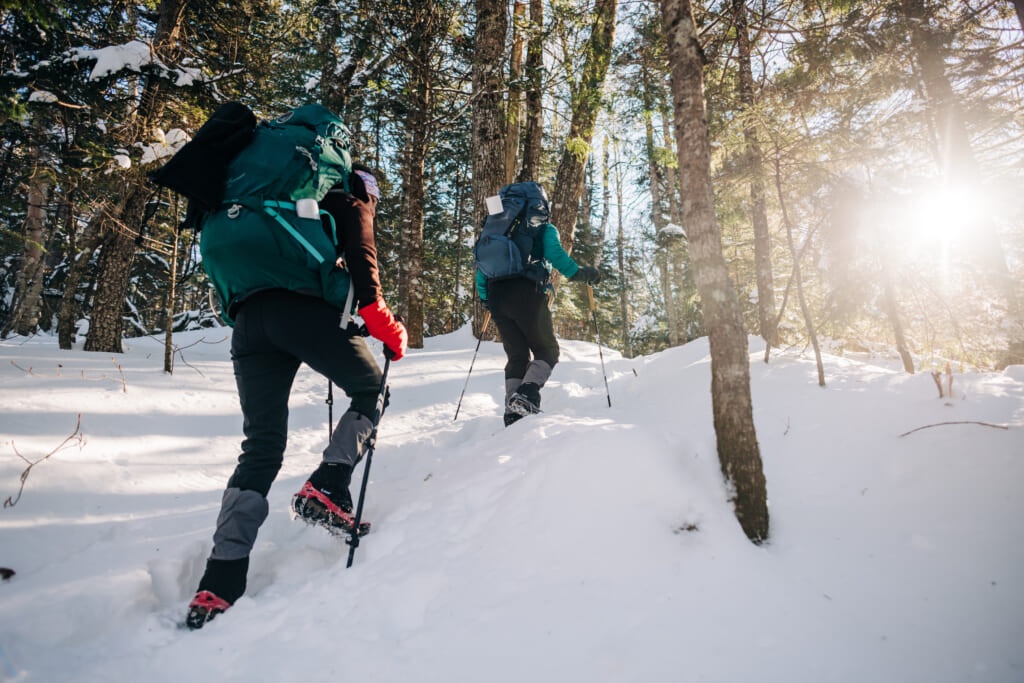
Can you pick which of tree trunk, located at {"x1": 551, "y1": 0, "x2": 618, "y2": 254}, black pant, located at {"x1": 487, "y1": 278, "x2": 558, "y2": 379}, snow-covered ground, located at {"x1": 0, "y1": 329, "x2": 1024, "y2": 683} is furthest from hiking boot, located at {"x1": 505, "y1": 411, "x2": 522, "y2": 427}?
tree trunk, located at {"x1": 551, "y1": 0, "x2": 618, "y2": 254}

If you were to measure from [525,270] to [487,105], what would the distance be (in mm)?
4273

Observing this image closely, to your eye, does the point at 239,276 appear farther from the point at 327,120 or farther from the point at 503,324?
the point at 503,324

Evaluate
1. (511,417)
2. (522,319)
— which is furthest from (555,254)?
(511,417)

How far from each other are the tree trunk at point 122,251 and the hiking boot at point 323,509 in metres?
7.04

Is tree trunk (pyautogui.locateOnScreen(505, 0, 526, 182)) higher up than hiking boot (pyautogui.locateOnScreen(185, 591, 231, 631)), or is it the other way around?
tree trunk (pyautogui.locateOnScreen(505, 0, 526, 182))

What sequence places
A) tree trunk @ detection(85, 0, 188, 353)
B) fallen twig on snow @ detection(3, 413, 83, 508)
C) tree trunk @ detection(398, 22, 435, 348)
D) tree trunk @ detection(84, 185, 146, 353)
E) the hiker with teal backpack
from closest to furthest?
the hiker with teal backpack
fallen twig on snow @ detection(3, 413, 83, 508)
tree trunk @ detection(85, 0, 188, 353)
tree trunk @ detection(84, 185, 146, 353)
tree trunk @ detection(398, 22, 435, 348)

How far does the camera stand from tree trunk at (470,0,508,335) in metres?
6.32

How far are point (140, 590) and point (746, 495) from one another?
2.70 m

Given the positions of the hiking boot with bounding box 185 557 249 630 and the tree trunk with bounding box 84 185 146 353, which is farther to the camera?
the tree trunk with bounding box 84 185 146 353

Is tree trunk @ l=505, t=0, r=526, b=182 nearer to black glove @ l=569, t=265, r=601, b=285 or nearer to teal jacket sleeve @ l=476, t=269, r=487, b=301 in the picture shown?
teal jacket sleeve @ l=476, t=269, r=487, b=301

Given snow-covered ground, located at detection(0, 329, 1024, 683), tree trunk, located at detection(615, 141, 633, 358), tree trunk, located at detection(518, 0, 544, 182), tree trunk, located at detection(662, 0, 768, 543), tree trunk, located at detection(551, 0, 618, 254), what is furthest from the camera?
tree trunk, located at detection(615, 141, 633, 358)

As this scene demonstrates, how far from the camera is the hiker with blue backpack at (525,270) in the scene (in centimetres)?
364

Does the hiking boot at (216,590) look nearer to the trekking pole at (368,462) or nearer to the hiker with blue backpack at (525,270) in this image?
the trekking pole at (368,462)

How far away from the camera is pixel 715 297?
2098mm
